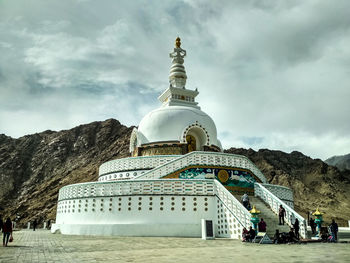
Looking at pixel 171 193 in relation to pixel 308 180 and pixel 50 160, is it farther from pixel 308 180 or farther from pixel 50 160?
pixel 50 160

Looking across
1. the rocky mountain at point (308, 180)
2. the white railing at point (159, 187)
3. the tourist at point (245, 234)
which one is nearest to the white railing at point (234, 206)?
the white railing at point (159, 187)

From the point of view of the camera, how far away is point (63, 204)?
835 inches

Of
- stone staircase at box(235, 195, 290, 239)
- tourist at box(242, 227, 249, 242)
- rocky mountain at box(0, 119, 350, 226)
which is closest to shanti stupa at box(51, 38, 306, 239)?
stone staircase at box(235, 195, 290, 239)

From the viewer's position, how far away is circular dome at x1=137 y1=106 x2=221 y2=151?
24781mm

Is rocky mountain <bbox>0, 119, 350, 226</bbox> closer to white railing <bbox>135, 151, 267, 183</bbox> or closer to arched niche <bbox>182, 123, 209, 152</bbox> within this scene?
arched niche <bbox>182, 123, 209, 152</bbox>

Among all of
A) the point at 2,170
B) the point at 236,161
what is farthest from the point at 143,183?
the point at 2,170

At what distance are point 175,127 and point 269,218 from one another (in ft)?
36.3

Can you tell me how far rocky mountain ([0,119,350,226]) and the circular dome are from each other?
38095 millimetres

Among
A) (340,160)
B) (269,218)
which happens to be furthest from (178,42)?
Answer: (340,160)

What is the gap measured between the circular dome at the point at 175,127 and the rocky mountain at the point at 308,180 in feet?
129

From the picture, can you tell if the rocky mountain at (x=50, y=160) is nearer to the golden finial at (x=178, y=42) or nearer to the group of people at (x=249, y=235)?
the golden finial at (x=178, y=42)

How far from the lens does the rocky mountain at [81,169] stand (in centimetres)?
6475

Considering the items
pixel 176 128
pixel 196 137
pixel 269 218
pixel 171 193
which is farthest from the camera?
pixel 196 137

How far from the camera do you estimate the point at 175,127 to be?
24.9 m
